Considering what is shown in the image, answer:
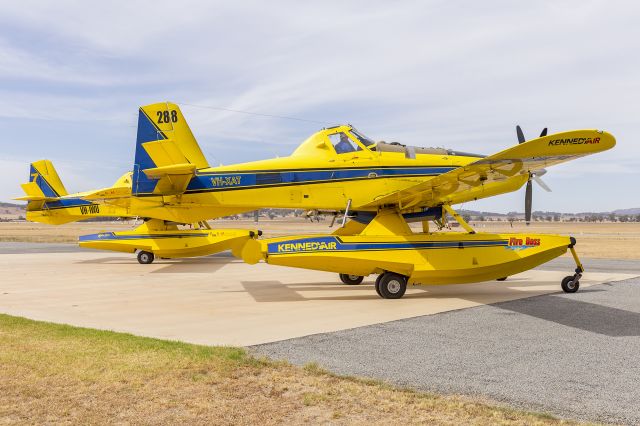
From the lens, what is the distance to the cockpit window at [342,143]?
1294cm

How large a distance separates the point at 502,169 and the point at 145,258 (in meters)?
16.5

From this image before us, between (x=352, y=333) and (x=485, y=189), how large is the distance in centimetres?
742

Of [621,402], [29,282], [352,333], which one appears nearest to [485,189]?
[352,333]

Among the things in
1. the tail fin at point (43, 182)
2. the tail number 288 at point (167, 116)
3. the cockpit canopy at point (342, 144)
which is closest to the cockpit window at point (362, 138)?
the cockpit canopy at point (342, 144)

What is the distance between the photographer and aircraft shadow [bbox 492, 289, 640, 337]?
8305mm

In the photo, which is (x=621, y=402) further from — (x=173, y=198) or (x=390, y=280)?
(x=173, y=198)

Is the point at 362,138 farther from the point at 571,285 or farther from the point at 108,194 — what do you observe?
the point at 108,194

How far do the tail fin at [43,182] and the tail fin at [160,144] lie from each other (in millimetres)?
16678

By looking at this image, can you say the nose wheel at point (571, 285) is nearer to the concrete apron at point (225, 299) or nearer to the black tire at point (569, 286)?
the black tire at point (569, 286)

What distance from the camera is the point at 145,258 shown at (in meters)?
21.7

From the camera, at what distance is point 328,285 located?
14.4 meters

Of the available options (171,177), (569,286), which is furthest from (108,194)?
(569,286)

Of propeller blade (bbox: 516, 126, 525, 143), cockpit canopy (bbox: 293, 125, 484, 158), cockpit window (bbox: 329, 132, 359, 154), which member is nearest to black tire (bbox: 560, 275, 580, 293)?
propeller blade (bbox: 516, 126, 525, 143)

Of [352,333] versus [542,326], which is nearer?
[352,333]
